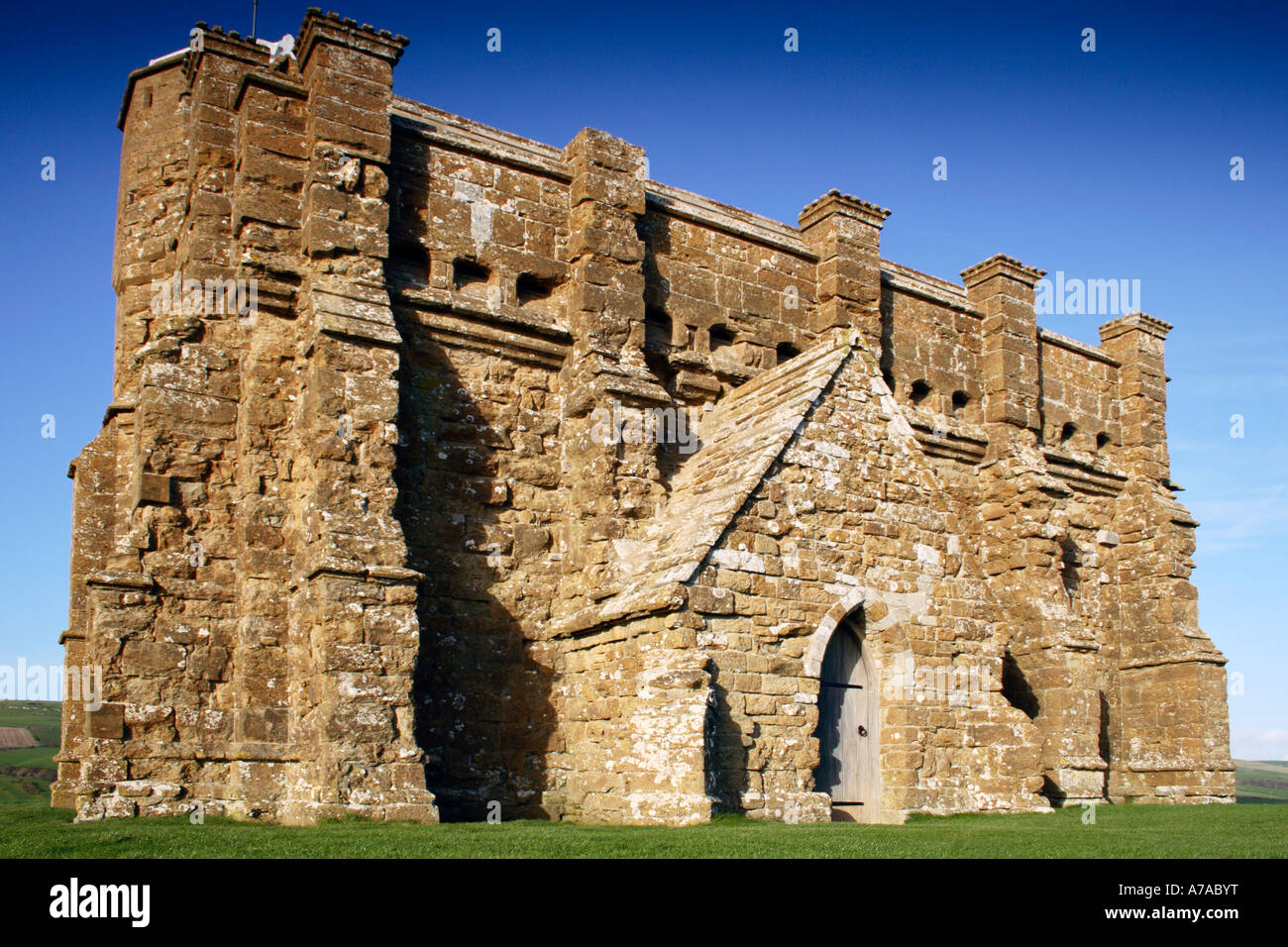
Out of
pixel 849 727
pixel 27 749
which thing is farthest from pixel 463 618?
pixel 27 749

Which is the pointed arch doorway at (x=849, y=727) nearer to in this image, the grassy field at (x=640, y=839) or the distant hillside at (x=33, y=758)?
the grassy field at (x=640, y=839)

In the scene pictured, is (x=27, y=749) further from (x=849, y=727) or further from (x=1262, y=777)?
Answer: (x=1262, y=777)

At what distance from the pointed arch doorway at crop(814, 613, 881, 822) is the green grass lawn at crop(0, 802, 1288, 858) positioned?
54.6 inches

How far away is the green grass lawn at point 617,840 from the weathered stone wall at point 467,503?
96 centimetres

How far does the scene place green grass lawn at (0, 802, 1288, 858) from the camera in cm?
839

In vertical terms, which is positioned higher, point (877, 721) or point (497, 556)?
point (497, 556)

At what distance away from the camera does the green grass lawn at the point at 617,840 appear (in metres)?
8.39

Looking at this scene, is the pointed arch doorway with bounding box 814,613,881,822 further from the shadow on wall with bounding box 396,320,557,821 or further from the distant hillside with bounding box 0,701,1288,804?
the distant hillside with bounding box 0,701,1288,804

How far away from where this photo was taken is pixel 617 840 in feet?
30.1

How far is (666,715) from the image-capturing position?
11.9m

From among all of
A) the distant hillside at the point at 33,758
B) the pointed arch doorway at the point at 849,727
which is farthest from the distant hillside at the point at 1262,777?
the pointed arch doorway at the point at 849,727

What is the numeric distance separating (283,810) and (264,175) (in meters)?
6.87
